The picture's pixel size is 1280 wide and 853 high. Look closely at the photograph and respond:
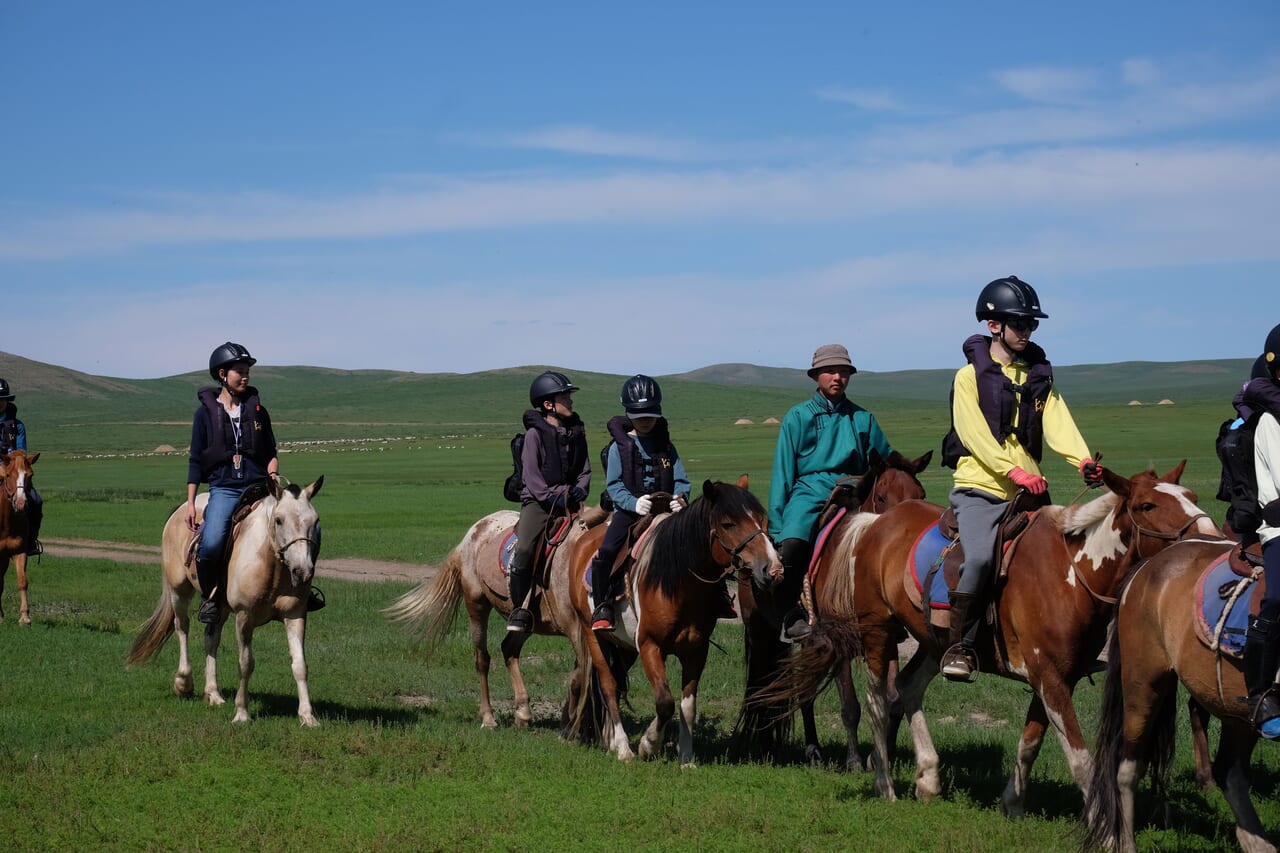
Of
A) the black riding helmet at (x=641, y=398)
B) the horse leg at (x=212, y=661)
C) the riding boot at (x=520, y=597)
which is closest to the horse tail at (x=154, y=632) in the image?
the horse leg at (x=212, y=661)

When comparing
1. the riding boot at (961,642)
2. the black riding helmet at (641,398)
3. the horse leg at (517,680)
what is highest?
the black riding helmet at (641,398)

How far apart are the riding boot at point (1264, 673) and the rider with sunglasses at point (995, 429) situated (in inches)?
73.8

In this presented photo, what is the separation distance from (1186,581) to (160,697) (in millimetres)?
9424

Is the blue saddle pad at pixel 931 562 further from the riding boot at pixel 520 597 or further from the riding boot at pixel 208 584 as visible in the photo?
the riding boot at pixel 208 584

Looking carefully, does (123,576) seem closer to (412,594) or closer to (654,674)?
(412,594)

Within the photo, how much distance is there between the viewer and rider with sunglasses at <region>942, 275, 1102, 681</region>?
8.01 metres

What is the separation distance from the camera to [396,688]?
43.6ft

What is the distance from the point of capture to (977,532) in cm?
808

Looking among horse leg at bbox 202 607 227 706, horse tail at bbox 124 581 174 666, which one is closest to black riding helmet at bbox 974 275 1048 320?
horse leg at bbox 202 607 227 706

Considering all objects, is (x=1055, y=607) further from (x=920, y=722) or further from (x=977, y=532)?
(x=920, y=722)

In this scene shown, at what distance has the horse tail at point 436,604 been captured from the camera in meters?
13.4

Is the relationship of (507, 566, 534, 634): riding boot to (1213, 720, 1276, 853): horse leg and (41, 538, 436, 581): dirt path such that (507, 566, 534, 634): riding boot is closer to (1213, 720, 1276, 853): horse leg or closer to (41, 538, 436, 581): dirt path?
(1213, 720, 1276, 853): horse leg

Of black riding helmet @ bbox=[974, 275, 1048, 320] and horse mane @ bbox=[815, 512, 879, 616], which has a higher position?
black riding helmet @ bbox=[974, 275, 1048, 320]

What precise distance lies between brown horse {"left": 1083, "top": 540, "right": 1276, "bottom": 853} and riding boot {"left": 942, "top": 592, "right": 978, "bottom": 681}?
0.94 meters
